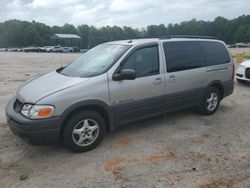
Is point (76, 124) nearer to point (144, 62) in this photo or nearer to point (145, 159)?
point (145, 159)

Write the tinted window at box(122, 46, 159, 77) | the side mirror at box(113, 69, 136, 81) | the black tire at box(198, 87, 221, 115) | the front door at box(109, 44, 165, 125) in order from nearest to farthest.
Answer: the side mirror at box(113, 69, 136, 81)
the front door at box(109, 44, 165, 125)
the tinted window at box(122, 46, 159, 77)
the black tire at box(198, 87, 221, 115)

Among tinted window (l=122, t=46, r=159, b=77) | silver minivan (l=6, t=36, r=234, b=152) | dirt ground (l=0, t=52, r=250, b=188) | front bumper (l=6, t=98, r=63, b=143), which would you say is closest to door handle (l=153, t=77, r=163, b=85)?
silver minivan (l=6, t=36, r=234, b=152)

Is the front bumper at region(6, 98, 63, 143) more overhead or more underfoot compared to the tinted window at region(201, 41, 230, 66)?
more underfoot

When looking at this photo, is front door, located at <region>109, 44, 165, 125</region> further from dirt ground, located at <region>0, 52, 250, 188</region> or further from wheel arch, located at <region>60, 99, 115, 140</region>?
dirt ground, located at <region>0, 52, 250, 188</region>

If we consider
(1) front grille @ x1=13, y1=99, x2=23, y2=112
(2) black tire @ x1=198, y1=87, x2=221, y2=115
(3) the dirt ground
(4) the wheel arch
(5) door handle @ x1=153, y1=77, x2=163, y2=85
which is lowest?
(3) the dirt ground

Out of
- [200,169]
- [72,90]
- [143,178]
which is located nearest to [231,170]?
[200,169]

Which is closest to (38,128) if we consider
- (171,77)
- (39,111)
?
(39,111)

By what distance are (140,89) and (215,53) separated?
251 centimetres

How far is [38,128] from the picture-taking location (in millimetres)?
4039

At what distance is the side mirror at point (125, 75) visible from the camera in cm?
467

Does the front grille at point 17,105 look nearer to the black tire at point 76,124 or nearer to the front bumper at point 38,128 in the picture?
the front bumper at point 38,128

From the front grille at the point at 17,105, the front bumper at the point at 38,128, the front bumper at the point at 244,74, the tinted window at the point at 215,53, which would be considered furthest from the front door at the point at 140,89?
the front bumper at the point at 244,74

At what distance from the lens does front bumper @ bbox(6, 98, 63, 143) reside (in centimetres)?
403

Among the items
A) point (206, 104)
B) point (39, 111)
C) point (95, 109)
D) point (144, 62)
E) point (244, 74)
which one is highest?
point (144, 62)
